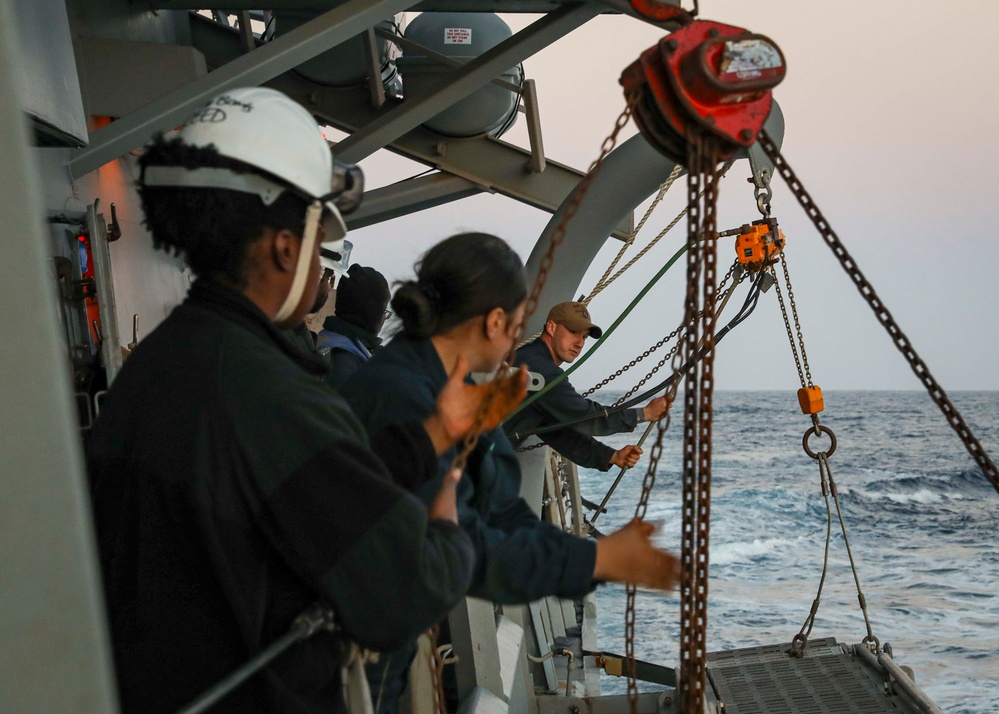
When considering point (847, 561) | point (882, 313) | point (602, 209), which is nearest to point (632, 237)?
point (602, 209)

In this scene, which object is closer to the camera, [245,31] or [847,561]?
[245,31]

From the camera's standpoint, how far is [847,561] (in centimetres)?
1769

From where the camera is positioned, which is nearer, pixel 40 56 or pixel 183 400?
pixel 183 400

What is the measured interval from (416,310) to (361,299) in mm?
2049

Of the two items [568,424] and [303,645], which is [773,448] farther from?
[303,645]

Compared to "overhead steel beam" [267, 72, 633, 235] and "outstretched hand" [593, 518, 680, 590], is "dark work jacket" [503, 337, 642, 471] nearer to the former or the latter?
"outstretched hand" [593, 518, 680, 590]

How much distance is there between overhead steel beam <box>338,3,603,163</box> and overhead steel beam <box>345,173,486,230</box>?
1477 mm

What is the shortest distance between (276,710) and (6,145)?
87cm

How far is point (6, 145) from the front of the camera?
79 cm

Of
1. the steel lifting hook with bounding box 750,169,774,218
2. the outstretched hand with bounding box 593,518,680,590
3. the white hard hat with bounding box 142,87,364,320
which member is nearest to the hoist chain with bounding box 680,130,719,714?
the outstretched hand with bounding box 593,518,680,590

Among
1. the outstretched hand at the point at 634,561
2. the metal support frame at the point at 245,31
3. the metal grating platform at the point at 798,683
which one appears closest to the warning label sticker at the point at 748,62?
the outstretched hand at the point at 634,561

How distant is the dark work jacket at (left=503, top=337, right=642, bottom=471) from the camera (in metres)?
4.88

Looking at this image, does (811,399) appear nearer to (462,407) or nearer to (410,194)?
(462,407)

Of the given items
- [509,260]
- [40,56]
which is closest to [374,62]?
[40,56]
